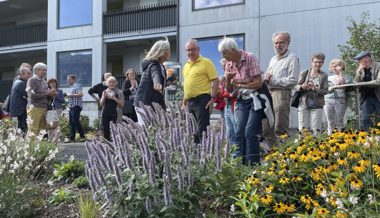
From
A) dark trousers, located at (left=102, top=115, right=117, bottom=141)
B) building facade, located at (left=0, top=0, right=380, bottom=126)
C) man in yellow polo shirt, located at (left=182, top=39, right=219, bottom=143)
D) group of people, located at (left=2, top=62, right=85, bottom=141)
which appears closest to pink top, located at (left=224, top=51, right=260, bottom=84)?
man in yellow polo shirt, located at (left=182, top=39, right=219, bottom=143)

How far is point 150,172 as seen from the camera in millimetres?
3205

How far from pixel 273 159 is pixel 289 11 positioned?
12.8 meters

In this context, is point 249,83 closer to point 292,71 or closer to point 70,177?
point 292,71

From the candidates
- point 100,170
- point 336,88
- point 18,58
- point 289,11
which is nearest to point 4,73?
point 18,58

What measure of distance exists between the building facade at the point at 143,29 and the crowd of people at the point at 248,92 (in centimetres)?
809

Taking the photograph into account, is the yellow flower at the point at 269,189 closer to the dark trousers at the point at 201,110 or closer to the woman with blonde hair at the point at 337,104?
the dark trousers at the point at 201,110

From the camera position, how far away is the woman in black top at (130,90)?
10.5 m

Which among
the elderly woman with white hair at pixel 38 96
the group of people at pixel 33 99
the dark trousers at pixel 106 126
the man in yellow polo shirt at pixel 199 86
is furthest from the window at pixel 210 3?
the man in yellow polo shirt at pixel 199 86

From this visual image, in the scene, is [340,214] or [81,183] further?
[81,183]

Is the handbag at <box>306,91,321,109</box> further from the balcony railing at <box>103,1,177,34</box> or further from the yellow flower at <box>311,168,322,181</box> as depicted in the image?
the balcony railing at <box>103,1,177,34</box>

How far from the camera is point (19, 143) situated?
4.63 m

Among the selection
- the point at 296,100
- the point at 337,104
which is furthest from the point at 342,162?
the point at 337,104

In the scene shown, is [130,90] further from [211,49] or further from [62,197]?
[211,49]

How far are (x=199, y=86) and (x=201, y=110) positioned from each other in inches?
12.5
